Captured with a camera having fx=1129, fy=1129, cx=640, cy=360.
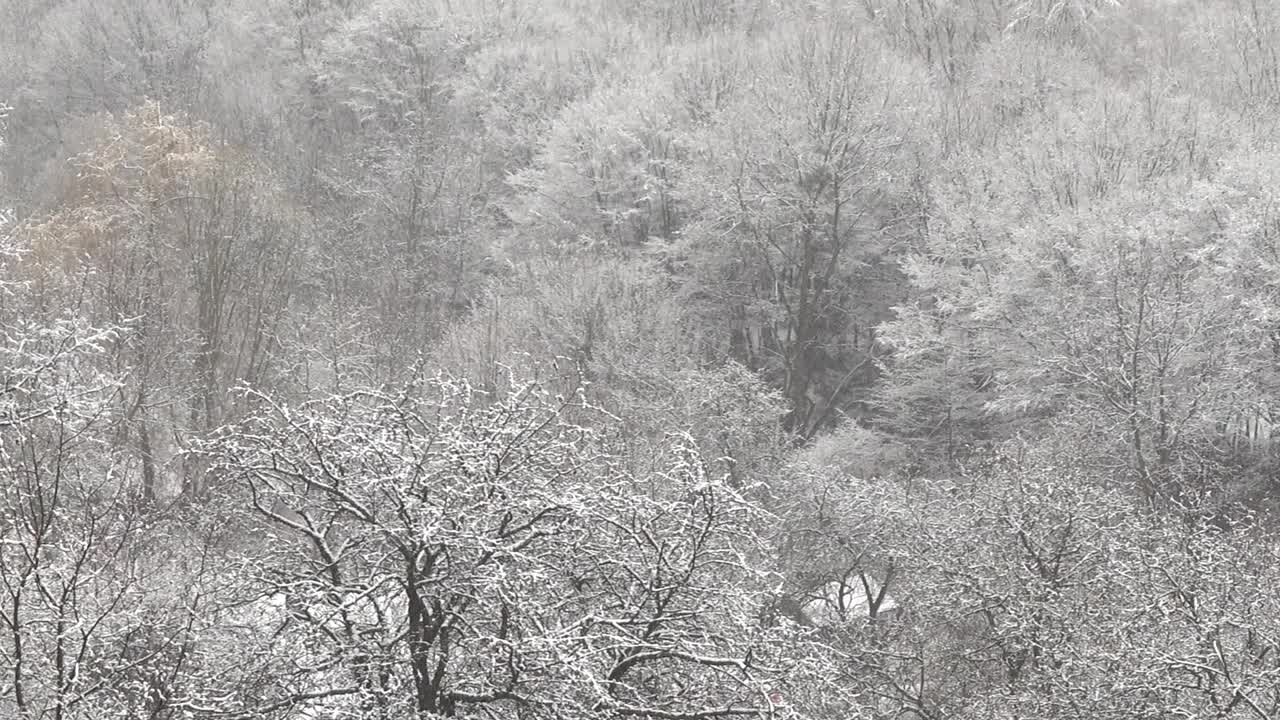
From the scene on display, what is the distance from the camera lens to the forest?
25.6 ft

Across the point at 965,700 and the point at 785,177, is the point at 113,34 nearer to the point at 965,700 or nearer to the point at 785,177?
the point at 785,177

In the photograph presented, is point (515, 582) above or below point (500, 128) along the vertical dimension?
above

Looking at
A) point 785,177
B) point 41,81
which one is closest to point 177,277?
point 785,177

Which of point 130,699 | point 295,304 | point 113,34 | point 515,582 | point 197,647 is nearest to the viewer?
point 515,582

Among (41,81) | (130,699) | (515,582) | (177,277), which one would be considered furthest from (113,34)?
(515,582)

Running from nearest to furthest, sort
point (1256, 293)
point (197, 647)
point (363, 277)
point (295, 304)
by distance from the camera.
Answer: point (197, 647) → point (1256, 293) → point (295, 304) → point (363, 277)

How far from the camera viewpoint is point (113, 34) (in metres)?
46.7

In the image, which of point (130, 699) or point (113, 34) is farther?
point (113, 34)

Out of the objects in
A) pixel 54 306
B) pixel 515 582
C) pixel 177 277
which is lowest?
pixel 177 277

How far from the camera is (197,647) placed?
30.1ft

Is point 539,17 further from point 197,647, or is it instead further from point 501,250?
point 197,647

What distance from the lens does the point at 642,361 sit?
25438 mm

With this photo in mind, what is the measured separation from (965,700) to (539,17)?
35335 mm

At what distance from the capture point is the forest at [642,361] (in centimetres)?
780
